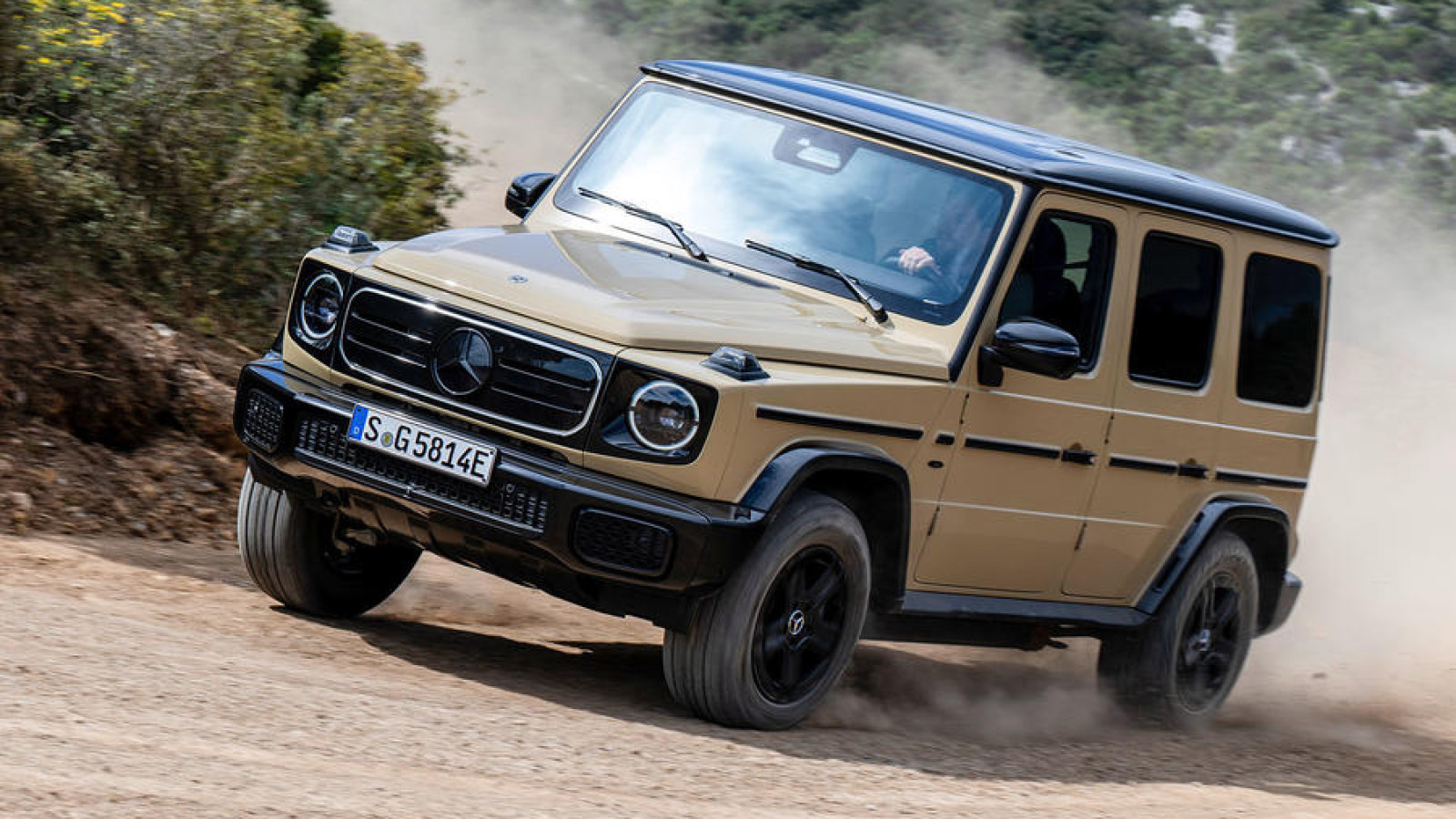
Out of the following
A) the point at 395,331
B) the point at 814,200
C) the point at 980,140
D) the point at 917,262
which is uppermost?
the point at 980,140

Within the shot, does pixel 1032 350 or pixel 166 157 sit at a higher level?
pixel 166 157

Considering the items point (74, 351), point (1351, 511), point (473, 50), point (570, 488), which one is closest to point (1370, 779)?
point (570, 488)

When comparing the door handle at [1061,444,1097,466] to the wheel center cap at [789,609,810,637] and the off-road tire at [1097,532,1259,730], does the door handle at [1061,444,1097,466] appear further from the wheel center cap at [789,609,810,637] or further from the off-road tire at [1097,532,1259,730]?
the wheel center cap at [789,609,810,637]

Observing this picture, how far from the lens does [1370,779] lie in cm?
698

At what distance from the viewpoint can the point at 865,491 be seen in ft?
19.6

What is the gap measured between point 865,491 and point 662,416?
916 mm

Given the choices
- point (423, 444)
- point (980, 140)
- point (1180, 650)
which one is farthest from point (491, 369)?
point (1180, 650)

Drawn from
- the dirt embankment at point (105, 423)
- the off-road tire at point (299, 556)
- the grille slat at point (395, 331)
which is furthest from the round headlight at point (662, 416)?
the dirt embankment at point (105, 423)

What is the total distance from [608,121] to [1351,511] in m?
11.1

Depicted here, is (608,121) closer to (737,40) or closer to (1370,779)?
(1370,779)

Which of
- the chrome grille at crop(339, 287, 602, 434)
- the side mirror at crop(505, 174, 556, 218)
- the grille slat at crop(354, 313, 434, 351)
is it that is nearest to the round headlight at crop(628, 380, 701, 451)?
the chrome grille at crop(339, 287, 602, 434)

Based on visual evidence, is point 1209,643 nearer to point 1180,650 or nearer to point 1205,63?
point 1180,650

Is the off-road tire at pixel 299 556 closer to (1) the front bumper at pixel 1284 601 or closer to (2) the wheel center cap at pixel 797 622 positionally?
(2) the wheel center cap at pixel 797 622

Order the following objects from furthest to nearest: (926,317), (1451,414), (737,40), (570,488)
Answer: (737,40) < (1451,414) < (926,317) < (570,488)
